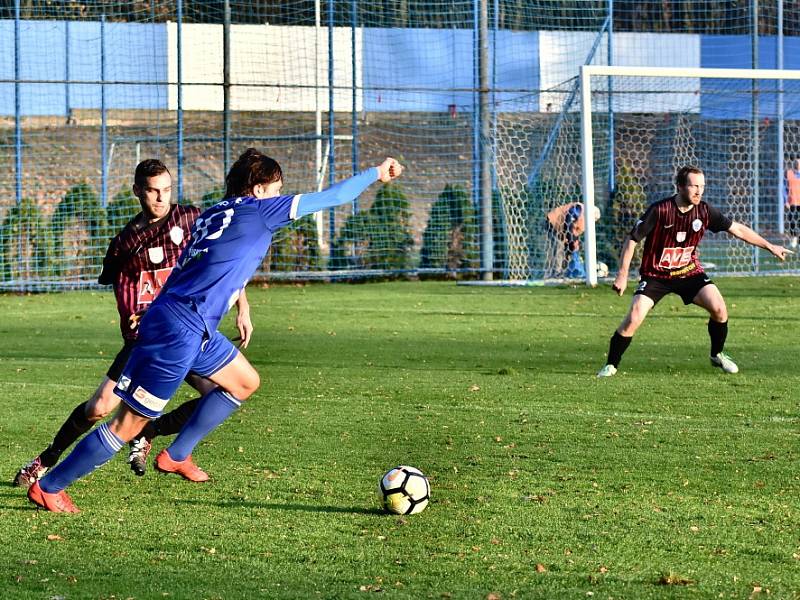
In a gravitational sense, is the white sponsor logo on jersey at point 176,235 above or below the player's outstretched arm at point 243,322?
above

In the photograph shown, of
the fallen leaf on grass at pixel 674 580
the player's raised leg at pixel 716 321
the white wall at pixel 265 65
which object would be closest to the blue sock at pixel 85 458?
the fallen leaf on grass at pixel 674 580

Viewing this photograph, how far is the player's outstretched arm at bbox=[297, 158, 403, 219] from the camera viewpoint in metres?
5.34

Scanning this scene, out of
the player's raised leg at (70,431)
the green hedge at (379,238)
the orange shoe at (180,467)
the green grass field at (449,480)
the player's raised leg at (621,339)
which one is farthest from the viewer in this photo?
the green hedge at (379,238)

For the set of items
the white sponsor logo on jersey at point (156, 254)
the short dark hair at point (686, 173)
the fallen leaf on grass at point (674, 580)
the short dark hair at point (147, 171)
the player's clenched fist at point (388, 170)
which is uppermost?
the short dark hair at point (686, 173)

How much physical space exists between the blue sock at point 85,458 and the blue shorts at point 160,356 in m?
0.19

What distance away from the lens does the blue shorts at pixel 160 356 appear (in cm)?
538

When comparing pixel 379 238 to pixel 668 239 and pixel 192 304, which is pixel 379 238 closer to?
pixel 668 239

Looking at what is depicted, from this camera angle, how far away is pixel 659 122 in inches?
856

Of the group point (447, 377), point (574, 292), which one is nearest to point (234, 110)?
point (574, 292)

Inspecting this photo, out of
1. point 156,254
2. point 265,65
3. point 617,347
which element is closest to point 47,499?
point 156,254

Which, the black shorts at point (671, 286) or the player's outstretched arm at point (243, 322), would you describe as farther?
the black shorts at point (671, 286)

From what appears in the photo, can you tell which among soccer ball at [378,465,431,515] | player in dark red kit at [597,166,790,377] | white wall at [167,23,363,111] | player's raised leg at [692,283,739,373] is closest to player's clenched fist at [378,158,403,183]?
soccer ball at [378,465,431,515]

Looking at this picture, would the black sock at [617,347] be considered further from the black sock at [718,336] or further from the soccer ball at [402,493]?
the soccer ball at [402,493]

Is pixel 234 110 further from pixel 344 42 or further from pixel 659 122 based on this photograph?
pixel 659 122
